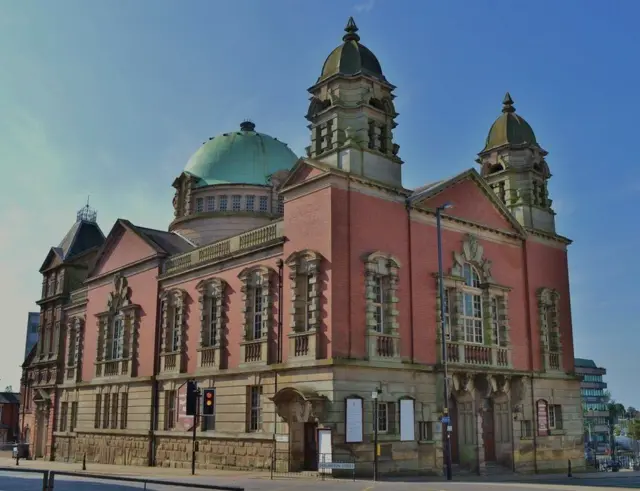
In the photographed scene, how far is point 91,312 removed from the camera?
4669 centimetres

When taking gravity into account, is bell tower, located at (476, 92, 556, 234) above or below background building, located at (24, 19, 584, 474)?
above

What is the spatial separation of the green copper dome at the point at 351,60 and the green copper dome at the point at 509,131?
10249mm

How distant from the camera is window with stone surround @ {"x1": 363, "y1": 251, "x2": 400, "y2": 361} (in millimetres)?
29188

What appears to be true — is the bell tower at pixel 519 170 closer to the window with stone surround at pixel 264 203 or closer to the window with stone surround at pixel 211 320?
the window with stone surround at pixel 264 203

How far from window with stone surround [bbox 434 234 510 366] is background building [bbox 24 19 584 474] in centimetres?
10

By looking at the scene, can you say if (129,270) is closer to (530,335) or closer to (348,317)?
(348,317)

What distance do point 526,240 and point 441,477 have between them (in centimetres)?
1431

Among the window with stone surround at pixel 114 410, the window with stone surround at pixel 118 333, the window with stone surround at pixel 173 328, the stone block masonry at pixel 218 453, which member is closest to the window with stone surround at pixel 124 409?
the window with stone surround at pixel 114 410

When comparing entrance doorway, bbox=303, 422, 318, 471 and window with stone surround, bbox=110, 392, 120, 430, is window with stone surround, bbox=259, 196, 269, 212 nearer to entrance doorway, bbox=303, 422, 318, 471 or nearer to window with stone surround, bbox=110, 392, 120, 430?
window with stone surround, bbox=110, 392, 120, 430

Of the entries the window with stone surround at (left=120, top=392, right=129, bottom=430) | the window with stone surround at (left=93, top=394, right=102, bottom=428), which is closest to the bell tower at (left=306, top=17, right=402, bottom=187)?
the window with stone surround at (left=120, top=392, right=129, bottom=430)

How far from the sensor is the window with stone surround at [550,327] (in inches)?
1468

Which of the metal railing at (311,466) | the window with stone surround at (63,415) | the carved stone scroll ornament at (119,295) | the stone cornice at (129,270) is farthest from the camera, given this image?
the window with stone surround at (63,415)

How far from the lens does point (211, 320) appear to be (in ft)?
118

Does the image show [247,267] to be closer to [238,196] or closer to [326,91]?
[326,91]
